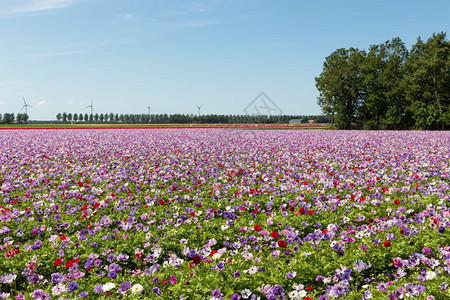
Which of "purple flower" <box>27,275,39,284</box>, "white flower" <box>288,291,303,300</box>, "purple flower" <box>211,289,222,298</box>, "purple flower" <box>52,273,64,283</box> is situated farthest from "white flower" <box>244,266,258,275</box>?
"purple flower" <box>27,275,39,284</box>

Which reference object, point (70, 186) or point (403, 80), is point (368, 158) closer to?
point (70, 186)

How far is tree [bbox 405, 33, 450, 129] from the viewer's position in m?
50.9

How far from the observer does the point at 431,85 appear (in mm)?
53125

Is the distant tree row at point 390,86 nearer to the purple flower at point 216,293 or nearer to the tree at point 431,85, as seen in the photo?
the tree at point 431,85

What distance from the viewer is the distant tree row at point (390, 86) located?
51.7 meters

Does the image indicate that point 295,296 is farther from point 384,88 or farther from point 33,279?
point 384,88

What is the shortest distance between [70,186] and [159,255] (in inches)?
222

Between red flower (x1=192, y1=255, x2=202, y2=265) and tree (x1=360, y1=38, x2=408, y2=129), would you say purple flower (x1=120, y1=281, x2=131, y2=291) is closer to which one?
red flower (x1=192, y1=255, x2=202, y2=265)

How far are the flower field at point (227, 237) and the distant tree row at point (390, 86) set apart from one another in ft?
163

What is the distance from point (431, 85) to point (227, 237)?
5933cm

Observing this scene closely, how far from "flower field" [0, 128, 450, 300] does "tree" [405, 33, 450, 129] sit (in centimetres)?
4836

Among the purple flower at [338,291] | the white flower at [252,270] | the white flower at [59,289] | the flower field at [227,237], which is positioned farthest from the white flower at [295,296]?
the white flower at [59,289]

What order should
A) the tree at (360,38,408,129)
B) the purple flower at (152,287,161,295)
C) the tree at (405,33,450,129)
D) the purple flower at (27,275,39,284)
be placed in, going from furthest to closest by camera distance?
the tree at (360,38,408,129) → the tree at (405,33,450,129) → the purple flower at (27,275,39,284) → the purple flower at (152,287,161,295)

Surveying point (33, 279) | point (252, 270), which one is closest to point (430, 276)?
point (252, 270)
